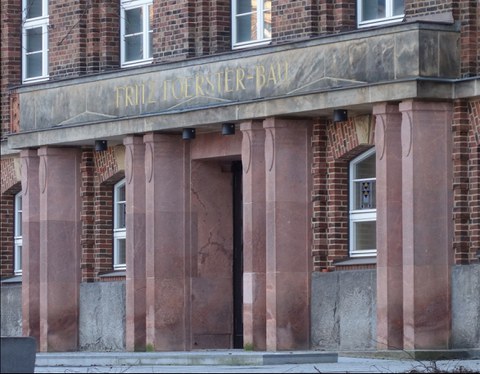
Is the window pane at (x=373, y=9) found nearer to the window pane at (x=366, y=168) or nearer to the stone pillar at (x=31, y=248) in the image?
the window pane at (x=366, y=168)

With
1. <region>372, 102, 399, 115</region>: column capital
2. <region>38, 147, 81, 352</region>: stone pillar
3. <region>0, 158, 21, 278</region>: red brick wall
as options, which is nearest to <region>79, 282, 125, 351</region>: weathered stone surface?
<region>38, 147, 81, 352</region>: stone pillar

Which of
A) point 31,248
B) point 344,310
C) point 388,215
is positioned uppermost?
point 388,215

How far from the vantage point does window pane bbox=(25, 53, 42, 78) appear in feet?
126

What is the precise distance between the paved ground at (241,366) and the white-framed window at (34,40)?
32.4ft

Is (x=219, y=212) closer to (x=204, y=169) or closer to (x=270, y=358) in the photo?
(x=204, y=169)

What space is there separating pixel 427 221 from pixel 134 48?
344 inches

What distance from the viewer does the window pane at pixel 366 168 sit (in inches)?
1220

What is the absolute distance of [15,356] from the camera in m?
22.6

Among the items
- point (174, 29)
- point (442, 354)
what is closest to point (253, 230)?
point (174, 29)

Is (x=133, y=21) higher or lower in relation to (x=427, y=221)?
higher

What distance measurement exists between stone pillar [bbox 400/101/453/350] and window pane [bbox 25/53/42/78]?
1111cm

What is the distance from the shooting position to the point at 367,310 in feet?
98.8

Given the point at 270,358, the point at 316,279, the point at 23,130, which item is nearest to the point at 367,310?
the point at 316,279

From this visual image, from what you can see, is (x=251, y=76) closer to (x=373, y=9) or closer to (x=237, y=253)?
(x=373, y=9)
